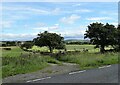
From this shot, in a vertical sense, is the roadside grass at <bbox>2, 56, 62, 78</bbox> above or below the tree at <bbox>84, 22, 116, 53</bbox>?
below

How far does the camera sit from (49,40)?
215 ft

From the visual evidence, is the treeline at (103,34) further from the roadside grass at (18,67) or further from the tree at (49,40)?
the roadside grass at (18,67)

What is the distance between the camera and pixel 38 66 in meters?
17.2

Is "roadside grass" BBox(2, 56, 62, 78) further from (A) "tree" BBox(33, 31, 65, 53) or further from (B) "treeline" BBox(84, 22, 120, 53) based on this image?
(A) "tree" BBox(33, 31, 65, 53)

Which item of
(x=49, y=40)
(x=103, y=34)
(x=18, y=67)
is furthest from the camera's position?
(x=49, y=40)

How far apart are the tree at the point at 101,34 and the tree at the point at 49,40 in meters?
8.53

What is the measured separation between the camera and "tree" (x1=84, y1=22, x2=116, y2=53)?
5921cm

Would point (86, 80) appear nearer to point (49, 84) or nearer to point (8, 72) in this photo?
point (49, 84)

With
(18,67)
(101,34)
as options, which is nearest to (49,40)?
(101,34)

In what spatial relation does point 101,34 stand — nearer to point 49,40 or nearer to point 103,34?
point 103,34

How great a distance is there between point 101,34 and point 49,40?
12277mm

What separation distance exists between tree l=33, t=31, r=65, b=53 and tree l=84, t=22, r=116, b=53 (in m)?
8.53

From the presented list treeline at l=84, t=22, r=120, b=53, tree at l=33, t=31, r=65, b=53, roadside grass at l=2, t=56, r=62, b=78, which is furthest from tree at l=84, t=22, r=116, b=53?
roadside grass at l=2, t=56, r=62, b=78

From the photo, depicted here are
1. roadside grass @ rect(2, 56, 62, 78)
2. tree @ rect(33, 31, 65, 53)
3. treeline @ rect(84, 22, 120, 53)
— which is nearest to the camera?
roadside grass @ rect(2, 56, 62, 78)
